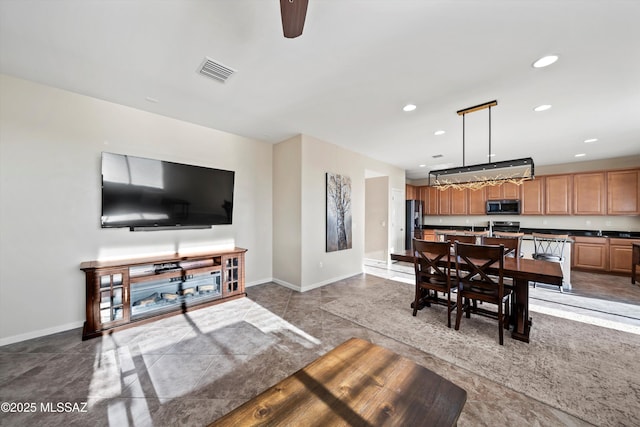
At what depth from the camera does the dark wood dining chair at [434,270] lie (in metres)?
2.78

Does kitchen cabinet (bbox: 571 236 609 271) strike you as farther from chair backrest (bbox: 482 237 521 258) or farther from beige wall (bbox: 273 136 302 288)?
beige wall (bbox: 273 136 302 288)

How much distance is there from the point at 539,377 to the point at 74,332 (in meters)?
4.69

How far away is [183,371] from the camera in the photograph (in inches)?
79.9

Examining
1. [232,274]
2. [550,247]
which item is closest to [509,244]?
[550,247]

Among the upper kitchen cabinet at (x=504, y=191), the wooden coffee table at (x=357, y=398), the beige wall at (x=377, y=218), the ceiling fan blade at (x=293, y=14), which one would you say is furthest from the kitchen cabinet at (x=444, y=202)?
the ceiling fan blade at (x=293, y=14)

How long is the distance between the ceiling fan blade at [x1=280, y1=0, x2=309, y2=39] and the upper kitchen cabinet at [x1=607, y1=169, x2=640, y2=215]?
26.9 feet

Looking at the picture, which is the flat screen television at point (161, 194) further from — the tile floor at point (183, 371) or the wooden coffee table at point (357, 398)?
the wooden coffee table at point (357, 398)

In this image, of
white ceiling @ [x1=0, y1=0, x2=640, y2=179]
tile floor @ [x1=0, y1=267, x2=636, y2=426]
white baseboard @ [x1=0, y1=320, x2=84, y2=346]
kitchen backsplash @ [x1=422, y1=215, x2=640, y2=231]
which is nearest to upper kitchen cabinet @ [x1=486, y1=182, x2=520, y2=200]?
kitchen backsplash @ [x1=422, y1=215, x2=640, y2=231]

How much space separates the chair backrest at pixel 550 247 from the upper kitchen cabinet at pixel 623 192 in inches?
92.3

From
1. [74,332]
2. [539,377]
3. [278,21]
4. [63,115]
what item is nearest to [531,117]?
[539,377]

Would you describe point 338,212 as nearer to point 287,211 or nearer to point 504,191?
point 287,211

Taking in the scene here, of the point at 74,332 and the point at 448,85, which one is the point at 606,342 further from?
the point at 74,332

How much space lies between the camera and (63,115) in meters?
2.74

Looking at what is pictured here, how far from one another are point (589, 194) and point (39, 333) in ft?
33.8
